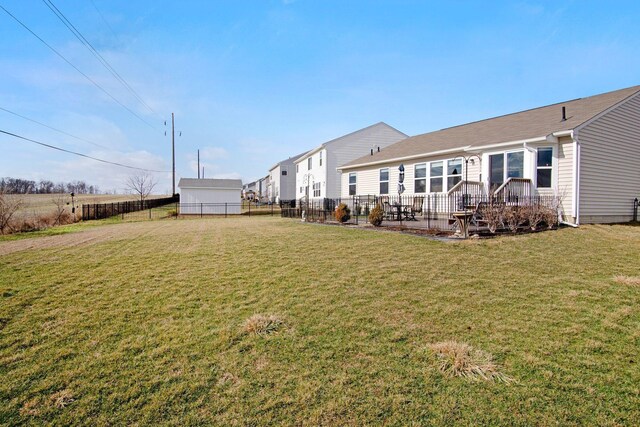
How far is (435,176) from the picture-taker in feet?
55.9

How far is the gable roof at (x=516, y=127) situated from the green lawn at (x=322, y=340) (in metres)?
7.44

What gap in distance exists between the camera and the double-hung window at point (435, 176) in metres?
16.8

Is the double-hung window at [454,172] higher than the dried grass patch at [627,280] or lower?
higher

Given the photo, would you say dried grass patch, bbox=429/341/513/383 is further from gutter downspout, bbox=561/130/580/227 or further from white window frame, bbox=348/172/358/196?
white window frame, bbox=348/172/358/196

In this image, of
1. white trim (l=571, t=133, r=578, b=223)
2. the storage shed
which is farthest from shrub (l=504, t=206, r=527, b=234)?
the storage shed

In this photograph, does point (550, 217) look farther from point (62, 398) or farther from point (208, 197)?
point (208, 197)

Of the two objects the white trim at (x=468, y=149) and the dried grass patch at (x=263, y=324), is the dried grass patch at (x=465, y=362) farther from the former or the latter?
the white trim at (x=468, y=149)

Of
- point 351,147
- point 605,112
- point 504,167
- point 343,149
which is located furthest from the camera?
point 351,147

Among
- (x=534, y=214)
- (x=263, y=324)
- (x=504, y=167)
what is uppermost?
(x=504, y=167)

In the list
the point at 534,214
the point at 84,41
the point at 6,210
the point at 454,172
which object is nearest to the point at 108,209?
the point at 6,210

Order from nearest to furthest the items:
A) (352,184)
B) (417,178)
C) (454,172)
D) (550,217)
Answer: (550,217) < (454,172) < (417,178) < (352,184)

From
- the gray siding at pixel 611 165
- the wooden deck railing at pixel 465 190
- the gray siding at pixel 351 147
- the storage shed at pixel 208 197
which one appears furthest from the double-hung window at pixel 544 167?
the storage shed at pixel 208 197

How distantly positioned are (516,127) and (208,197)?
89.1ft

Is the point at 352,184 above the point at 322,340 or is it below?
above
